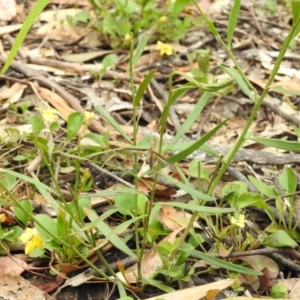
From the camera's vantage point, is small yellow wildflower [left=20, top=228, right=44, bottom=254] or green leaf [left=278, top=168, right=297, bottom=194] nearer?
small yellow wildflower [left=20, top=228, right=44, bottom=254]

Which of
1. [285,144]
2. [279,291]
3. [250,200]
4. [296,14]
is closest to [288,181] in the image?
[250,200]

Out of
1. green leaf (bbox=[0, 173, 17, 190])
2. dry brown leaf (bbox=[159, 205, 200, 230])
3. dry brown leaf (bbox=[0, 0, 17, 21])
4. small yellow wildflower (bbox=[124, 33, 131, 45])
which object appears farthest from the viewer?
dry brown leaf (bbox=[0, 0, 17, 21])

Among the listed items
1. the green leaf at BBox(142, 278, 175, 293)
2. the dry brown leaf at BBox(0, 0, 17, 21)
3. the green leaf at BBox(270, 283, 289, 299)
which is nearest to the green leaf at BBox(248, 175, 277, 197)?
the green leaf at BBox(270, 283, 289, 299)

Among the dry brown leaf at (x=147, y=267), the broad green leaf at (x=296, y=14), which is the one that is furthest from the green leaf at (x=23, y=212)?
the broad green leaf at (x=296, y=14)

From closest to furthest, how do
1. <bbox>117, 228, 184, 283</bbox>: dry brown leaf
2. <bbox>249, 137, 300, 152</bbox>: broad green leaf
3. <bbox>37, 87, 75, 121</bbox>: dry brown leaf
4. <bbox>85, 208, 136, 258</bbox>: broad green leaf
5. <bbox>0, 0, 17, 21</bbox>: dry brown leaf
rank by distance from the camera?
1. <bbox>249, 137, 300, 152</bbox>: broad green leaf
2. <bbox>85, 208, 136, 258</bbox>: broad green leaf
3. <bbox>117, 228, 184, 283</bbox>: dry brown leaf
4. <bbox>37, 87, 75, 121</bbox>: dry brown leaf
5. <bbox>0, 0, 17, 21</bbox>: dry brown leaf

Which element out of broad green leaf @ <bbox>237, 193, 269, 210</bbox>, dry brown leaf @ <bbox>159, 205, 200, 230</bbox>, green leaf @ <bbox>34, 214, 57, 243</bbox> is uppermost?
green leaf @ <bbox>34, 214, 57, 243</bbox>

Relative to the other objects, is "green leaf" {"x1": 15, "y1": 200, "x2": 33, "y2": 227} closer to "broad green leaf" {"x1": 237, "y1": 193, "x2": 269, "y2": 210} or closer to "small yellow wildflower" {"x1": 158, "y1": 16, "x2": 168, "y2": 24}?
"broad green leaf" {"x1": 237, "y1": 193, "x2": 269, "y2": 210}

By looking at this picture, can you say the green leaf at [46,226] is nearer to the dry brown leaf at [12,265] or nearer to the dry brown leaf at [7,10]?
the dry brown leaf at [12,265]
